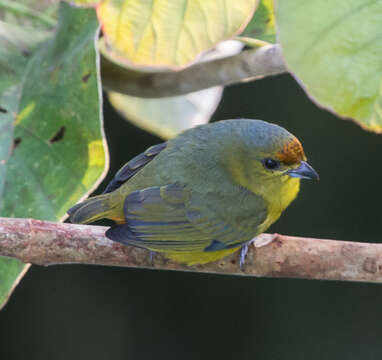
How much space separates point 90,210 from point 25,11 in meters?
0.58

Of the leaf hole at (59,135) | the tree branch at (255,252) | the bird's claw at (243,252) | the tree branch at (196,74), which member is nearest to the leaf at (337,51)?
the tree branch at (196,74)

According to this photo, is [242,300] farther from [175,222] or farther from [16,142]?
[16,142]

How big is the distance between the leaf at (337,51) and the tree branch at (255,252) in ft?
1.50

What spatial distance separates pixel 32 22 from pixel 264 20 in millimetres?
723

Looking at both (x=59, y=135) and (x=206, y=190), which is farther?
(x=206, y=190)

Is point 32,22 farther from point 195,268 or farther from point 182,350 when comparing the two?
point 182,350

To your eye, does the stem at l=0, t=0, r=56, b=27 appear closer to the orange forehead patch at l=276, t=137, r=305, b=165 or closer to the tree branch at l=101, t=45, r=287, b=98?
the tree branch at l=101, t=45, r=287, b=98

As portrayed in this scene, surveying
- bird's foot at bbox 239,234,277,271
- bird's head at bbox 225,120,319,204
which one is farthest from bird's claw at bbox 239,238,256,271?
bird's head at bbox 225,120,319,204

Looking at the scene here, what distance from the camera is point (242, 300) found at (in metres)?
3.08

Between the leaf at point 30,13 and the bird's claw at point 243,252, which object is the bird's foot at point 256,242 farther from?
the leaf at point 30,13

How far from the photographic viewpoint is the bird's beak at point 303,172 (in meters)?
1.62

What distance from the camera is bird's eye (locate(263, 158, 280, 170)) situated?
1.67 m

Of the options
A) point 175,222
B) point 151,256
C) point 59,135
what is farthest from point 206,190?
point 59,135

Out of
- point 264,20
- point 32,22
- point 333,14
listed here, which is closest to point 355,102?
point 333,14
